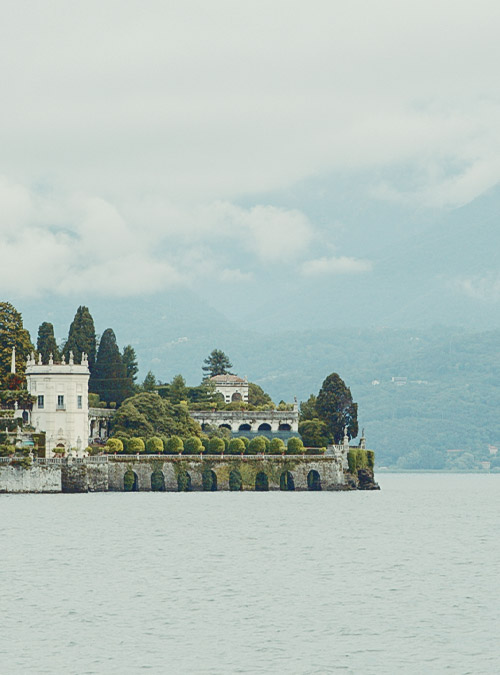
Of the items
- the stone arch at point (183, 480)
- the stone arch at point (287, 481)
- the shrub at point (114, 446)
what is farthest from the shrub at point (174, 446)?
the stone arch at point (287, 481)

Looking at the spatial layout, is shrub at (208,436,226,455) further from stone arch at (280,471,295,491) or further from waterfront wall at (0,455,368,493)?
stone arch at (280,471,295,491)

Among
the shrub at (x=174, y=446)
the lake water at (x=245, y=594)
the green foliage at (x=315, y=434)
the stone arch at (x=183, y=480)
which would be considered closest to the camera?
the lake water at (x=245, y=594)

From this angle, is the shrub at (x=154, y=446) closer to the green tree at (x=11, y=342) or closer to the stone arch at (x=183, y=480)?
the stone arch at (x=183, y=480)

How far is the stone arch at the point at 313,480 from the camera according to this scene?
507 ft

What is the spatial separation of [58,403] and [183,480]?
1560 cm

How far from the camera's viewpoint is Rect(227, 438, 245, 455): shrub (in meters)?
151

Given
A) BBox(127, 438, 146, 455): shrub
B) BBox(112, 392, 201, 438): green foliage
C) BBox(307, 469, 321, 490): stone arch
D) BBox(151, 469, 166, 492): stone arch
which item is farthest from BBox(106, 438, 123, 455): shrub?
BBox(307, 469, 321, 490): stone arch

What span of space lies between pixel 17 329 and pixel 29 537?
70.6m

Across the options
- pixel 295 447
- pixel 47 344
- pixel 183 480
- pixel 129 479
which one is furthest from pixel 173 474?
pixel 47 344

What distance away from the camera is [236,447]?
152 m

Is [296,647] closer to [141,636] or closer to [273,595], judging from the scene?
[141,636]

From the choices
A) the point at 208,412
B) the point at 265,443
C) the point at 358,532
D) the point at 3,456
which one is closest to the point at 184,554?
the point at 358,532

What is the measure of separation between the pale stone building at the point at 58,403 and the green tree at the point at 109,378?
18610mm

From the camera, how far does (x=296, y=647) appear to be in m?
51.6
